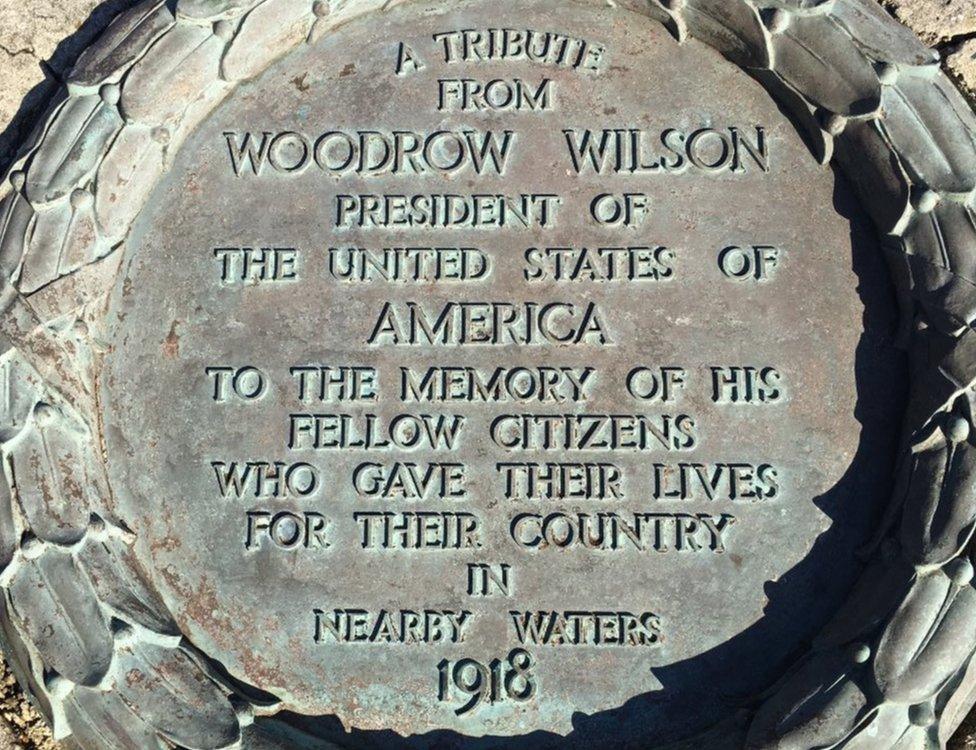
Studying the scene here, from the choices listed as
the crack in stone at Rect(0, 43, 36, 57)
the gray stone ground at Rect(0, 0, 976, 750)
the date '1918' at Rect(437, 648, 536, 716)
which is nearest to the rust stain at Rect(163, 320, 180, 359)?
the gray stone ground at Rect(0, 0, 976, 750)

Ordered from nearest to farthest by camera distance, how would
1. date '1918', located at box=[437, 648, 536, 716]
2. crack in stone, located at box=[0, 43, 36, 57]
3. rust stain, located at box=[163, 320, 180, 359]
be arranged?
date '1918', located at box=[437, 648, 536, 716] < rust stain, located at box=[163, 320, 180, 359] < crack in stone, located at box=[0, 43, 36, 57]

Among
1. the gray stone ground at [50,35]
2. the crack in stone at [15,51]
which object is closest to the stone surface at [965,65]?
the gray stone ground at [50,35]

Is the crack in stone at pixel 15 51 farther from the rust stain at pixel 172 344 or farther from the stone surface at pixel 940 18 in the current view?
the stone surface at pixel 940 18

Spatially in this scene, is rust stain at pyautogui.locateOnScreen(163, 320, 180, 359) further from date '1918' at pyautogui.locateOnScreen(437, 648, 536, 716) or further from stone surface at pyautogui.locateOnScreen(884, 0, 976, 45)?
stone surface at pyautogui.locateOnScreen(884, 0, 976, 45)

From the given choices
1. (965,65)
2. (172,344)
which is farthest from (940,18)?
(172,344)

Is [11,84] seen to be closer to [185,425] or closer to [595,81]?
[185,425]

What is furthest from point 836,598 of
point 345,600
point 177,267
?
point 177,267
